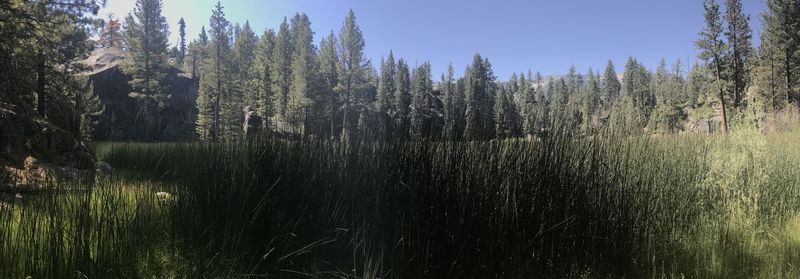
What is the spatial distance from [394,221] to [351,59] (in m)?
49.4

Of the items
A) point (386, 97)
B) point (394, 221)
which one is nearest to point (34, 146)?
point (386, 97)

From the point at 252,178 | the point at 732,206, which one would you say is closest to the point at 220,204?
the point at 252,178

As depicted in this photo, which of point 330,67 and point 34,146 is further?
point 330,67

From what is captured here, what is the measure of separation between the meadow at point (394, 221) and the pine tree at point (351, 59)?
1818 inches

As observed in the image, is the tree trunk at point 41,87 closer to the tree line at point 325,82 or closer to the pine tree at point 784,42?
the tree line at point 325,82

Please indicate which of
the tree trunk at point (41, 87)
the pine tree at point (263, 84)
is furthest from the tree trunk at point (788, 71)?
the tree trunk at point (41, 87)

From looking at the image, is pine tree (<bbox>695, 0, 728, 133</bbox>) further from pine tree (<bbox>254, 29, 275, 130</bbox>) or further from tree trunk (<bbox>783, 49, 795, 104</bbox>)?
pine tree (<bbox>254, 29, 275, 130</bbox>)

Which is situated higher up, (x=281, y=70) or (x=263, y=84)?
(x=281, y=70)

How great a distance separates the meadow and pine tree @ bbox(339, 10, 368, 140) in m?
46.2

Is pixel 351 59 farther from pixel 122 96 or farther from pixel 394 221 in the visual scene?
pixel 394 221

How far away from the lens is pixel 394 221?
10.6 feet

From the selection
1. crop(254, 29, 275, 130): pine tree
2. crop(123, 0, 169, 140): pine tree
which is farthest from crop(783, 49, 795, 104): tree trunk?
crop(123, 0, 169, 140): pine tree

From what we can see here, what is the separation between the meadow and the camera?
2.86 metres

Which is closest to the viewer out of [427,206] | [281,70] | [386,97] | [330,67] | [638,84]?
[427,206]
